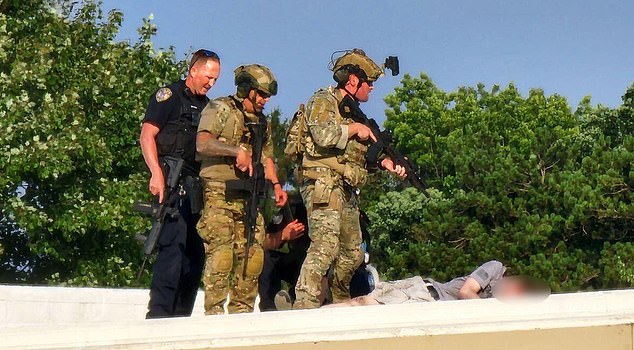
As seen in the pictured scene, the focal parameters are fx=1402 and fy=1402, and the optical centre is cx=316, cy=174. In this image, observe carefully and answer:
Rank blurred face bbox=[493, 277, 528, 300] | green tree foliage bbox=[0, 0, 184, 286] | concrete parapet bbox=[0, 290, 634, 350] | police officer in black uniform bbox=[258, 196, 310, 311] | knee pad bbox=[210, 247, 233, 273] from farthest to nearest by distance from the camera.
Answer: green tree foliage bbox=[0, 0, 184, 286], police officer in black uniform bbox=[258, 196, 310, 311], knee pad bbox=[210, 247, 233, 273], blurred face bbox=[493, 277, 528, 300], concrete parapet bbox=[0, 290, 634, 350]

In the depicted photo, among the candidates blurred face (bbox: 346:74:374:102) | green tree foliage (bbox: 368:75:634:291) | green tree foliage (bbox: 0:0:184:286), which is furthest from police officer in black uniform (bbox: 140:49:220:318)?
green tree foliage (bbox: 368:75:634:291)

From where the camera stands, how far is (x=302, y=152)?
9.04 m

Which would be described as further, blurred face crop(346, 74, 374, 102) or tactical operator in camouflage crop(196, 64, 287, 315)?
blurred face crop(346, 74, 374, 102)

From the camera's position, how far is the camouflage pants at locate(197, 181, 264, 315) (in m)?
8.50

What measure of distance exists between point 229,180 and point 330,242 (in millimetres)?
734

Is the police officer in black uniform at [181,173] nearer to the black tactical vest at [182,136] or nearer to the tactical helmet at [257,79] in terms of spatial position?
the black tactical vest at [182,136]

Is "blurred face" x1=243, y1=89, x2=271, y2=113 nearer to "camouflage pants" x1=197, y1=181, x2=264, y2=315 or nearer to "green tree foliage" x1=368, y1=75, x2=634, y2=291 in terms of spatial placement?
"camouflage pants" x1=197, y1=181, x2=264, y2=315

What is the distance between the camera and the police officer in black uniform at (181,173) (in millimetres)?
8742

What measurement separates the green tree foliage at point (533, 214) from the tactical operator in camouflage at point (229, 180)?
23.1 m

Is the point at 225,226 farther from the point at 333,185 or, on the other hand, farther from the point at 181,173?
the point at 333,185

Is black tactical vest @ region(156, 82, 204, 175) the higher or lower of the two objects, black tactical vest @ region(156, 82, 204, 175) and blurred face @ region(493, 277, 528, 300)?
the higher

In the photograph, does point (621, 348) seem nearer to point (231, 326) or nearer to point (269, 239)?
point (231, 326)

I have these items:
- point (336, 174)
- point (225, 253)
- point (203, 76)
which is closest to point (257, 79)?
point (203, 76)

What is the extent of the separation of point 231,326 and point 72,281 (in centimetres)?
2290
